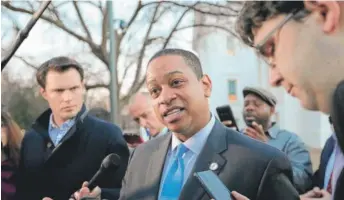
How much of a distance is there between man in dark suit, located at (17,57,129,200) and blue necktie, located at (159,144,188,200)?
0.67 metres

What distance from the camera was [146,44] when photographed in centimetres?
1185

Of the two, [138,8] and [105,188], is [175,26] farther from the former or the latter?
[105,188]

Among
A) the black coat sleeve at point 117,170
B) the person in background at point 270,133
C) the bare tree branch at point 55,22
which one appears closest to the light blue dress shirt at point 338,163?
the black coat sleeve at point 117,170

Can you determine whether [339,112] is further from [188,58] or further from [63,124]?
[63,124]

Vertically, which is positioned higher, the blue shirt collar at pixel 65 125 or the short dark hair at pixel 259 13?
the short dark hair at pixel 259 13

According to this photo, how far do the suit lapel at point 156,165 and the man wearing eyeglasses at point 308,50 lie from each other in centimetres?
113

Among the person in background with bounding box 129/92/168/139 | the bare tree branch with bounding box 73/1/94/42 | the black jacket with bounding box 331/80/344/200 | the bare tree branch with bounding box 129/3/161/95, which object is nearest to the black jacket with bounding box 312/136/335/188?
the person in background with bounding box 129/92/168/139

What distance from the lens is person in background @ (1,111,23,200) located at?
3.45 metres

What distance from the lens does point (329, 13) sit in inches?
46.3

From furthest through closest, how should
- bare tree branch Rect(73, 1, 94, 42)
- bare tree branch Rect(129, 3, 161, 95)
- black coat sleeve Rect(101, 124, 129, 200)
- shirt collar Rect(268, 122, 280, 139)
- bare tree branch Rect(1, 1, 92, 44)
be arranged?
1. bare tree branch Rect(129, 3, 161, 95)
2. bare tree branch Rect(73, 1, 94, 42)
3. bare tree branch Rect(1, 1, 92, 44)
4. shirt collar Rect(268, 122, 280, 139)
5. black coat sleeve Rect(101, 124, 129, 200)

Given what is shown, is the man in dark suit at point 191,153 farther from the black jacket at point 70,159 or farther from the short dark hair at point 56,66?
the short dark hair at point 56,66

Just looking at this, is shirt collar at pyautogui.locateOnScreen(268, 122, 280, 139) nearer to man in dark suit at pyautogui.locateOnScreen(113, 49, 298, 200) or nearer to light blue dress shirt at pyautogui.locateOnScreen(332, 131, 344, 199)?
man in dark suit at pyautogui.locateOnScreen(113, 49, 298, 200)

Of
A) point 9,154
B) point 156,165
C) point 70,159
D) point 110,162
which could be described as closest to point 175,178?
point 156,165

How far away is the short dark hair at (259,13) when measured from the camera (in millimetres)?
1246
